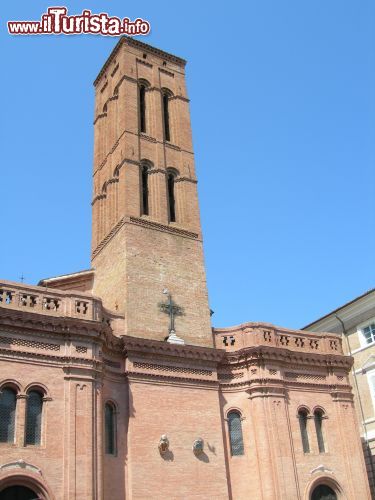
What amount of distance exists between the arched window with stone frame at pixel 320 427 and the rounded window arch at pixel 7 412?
13.5 metres

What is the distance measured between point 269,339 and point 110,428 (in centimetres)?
846

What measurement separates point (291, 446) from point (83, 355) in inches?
386

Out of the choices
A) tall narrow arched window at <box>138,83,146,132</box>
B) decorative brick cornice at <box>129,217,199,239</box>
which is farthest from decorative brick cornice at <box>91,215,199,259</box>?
tall narrow arched window at <box>138,83,146,132</box>

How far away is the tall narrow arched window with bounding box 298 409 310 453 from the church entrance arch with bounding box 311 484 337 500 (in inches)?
61.3

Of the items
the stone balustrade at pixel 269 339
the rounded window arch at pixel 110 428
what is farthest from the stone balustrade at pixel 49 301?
the stone balustrade at pixel 269 339

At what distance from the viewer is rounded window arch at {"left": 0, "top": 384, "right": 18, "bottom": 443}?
2134 centimetres

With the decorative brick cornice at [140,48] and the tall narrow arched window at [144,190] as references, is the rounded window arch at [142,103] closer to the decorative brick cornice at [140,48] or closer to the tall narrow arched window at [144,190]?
the decorative brick cornice at [140,48]

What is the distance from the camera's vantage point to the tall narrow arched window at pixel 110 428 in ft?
78.3

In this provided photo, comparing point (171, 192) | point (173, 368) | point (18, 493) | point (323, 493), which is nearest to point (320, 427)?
point (323, 493)

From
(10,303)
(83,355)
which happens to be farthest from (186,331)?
(10,303)

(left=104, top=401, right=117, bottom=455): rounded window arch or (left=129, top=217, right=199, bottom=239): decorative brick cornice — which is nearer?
(left=104, top=401, right=117, bottom=455): rounded window arch

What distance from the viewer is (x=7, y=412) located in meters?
21.7

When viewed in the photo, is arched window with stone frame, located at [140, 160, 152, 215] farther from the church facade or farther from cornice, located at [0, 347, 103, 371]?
cornice, located at [0, 347, 103, 371]

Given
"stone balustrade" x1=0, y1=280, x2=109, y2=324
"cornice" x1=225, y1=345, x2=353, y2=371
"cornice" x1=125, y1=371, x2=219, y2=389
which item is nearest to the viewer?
"stone balustrade" x1=0, y1=280, x2=109, y2=324
